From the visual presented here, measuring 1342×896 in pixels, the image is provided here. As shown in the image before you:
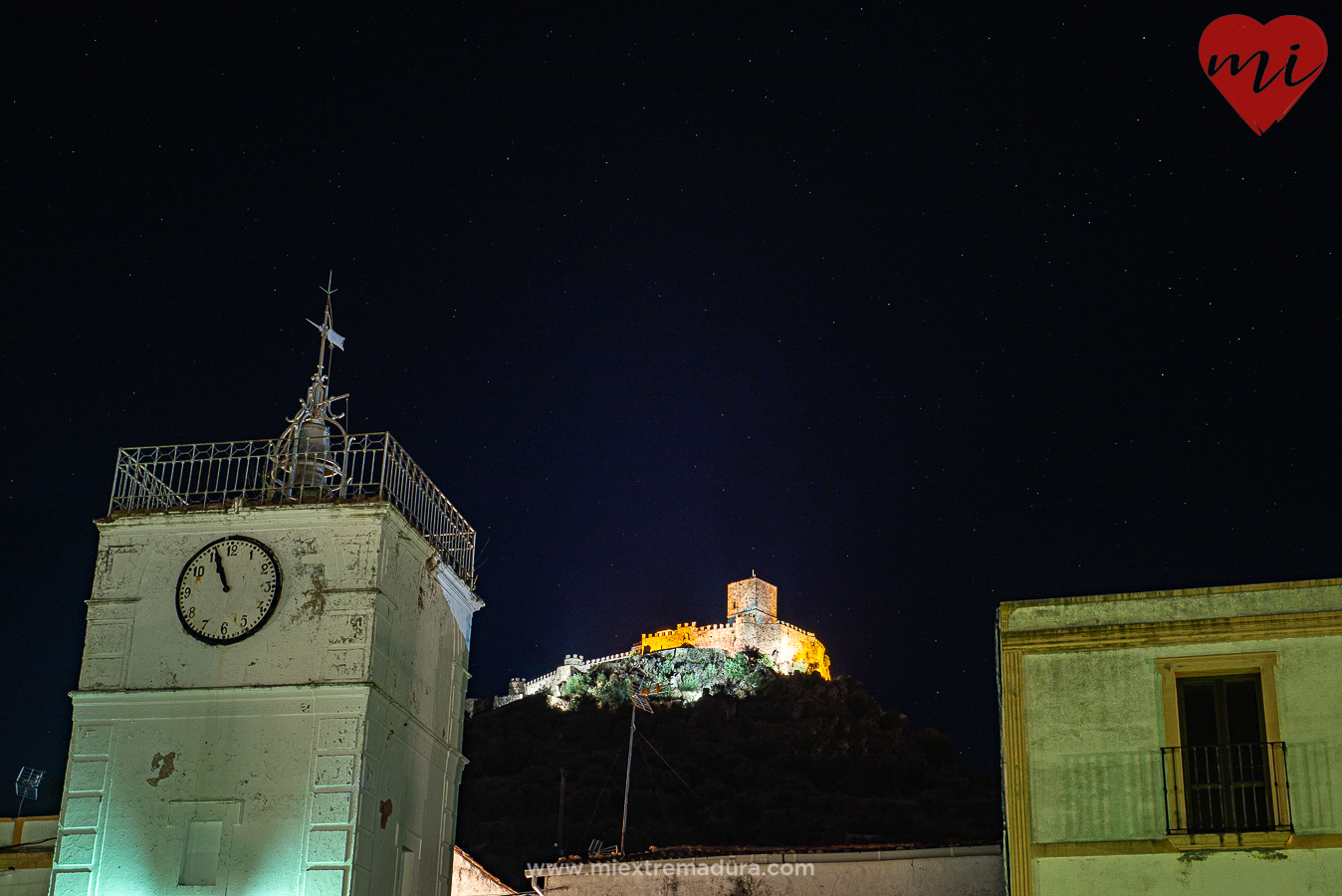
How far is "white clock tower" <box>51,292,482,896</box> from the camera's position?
19.3 meters

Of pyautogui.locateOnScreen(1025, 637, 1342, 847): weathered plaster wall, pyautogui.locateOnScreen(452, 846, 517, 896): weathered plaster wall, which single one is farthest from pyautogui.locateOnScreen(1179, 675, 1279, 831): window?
pyautogui.locateOnScreen(452, 846, 517, 896): weathered plaster wall

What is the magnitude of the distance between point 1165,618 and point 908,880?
13.9 metres

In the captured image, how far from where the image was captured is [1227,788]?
15.2 metres

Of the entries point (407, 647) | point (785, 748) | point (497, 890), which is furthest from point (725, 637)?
point (407, 647)

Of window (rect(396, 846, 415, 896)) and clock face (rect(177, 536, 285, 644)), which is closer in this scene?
clock face (rect(177, 536, 285, 644))

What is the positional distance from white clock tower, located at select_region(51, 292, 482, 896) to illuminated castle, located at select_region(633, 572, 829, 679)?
84373 millimetres

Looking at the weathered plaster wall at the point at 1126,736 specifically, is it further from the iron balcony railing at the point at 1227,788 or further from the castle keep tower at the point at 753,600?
the castle keep tower at the point at 753,600

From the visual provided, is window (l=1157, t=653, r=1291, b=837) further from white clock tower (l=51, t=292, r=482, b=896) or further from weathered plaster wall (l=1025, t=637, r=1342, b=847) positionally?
white clock tower (l=51, t=292, r=482, b=896)

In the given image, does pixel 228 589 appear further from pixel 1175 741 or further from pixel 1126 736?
pixel 1175 741

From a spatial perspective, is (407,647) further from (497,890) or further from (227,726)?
(497,890)

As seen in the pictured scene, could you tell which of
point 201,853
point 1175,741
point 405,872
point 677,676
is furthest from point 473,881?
point 677,676

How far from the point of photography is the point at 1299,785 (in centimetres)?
1491

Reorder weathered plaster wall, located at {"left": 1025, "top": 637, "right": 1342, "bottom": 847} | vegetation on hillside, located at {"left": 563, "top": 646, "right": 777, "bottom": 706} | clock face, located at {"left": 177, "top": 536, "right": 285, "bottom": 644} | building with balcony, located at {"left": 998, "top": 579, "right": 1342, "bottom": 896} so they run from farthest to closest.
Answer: vegetation on hillside, located at {"left": 563, "top": 646, "right": 777, "bottom": 706}
clock face, located at {"left": 177, "top": 536, "right": 285, "bottom": 644}
weathered plaster wall, located at {"left": 1025, "top": 637, "right": 1342, "bottom": 847}
building with balcony, located at {"left": 998, "top": 579, "right": 1342, "bottom": 896}

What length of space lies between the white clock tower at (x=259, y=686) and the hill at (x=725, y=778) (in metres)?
34.9
